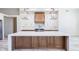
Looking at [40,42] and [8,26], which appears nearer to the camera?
[40,42]

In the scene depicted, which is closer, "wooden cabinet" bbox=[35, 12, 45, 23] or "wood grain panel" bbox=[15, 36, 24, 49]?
"wood grain panel" bbox=[15, 36, 24, 49]

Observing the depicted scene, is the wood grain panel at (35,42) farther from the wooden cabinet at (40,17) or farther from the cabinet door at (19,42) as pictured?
the wooden cabinet at (40,17)

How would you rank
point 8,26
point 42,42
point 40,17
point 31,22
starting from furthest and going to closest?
point 8,26, point 31,22, point 40,17, point 42,42

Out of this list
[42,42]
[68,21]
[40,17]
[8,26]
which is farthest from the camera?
[8,26]

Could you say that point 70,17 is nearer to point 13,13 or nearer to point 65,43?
point 13,13

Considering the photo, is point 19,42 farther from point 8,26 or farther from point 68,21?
point 8,26

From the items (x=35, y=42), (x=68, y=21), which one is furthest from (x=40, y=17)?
(x=35, y=42)

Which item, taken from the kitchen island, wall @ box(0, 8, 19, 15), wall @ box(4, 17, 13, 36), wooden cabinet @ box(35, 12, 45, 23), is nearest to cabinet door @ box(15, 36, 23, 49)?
the kitchen island

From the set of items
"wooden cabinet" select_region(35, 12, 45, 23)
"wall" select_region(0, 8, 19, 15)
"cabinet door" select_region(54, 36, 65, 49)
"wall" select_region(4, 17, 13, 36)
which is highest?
"wall" select_region(0, 8, 19, 15)

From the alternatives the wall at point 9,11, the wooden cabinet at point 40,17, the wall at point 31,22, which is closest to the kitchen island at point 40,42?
the wall at point 31,22

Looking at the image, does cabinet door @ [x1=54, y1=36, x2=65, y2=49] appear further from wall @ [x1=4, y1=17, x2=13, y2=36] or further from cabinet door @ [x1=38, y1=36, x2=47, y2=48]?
wall @ [x1=4, y1=17, x2=13, y2=36]

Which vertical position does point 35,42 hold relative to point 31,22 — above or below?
below
